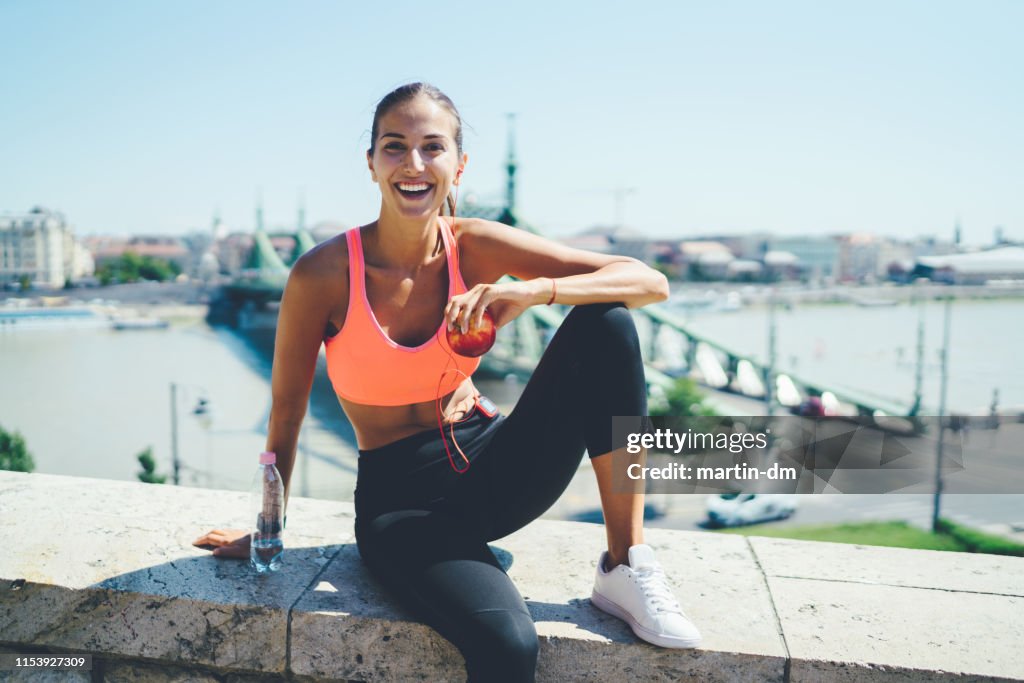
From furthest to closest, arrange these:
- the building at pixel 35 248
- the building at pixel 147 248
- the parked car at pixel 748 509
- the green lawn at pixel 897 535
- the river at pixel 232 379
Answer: the building at pixel 147 248 < the building at pixel 35 248 < the river at pixel 232 379 < the parked car at pixel 748 509 < the green lawn at pixel 897 535

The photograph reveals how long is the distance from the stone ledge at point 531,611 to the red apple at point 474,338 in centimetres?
51

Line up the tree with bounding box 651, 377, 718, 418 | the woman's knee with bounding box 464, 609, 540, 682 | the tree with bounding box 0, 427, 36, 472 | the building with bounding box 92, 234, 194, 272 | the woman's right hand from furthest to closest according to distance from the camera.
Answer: the building with bounding box 92, 234, 194, 272 → the tree with bounding box 651, 377, 718, 418 → the tree with bounding box 0, 427, 36, 472 → the woman's right hand → the woman's knee with bounding box 464, 609, 540, 682

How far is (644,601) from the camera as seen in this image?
1.44 meters

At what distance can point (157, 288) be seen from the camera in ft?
213

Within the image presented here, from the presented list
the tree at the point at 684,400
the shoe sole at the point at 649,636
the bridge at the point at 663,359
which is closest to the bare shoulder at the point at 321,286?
the shoe sole at the point at 649,636

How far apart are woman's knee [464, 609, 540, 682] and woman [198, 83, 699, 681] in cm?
6

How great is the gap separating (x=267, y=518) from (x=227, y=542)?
12cm

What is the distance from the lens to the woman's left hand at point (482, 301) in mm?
1515

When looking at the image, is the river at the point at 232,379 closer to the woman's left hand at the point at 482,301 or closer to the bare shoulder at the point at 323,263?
the bare shoulder at the point at 323,263

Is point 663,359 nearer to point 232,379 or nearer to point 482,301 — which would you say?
point 232,379

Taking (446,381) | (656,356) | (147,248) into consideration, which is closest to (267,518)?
(446,381)

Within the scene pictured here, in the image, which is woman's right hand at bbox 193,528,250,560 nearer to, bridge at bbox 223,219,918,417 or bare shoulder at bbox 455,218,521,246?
bare shoulder at bbox 455,218,521,246

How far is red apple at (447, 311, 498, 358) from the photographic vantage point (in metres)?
1.55

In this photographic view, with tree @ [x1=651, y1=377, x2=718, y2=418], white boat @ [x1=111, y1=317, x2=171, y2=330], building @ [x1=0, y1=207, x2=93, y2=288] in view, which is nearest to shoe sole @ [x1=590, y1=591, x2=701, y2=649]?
tree @ [x1=651, y1=377, x2=718, y2=418]
